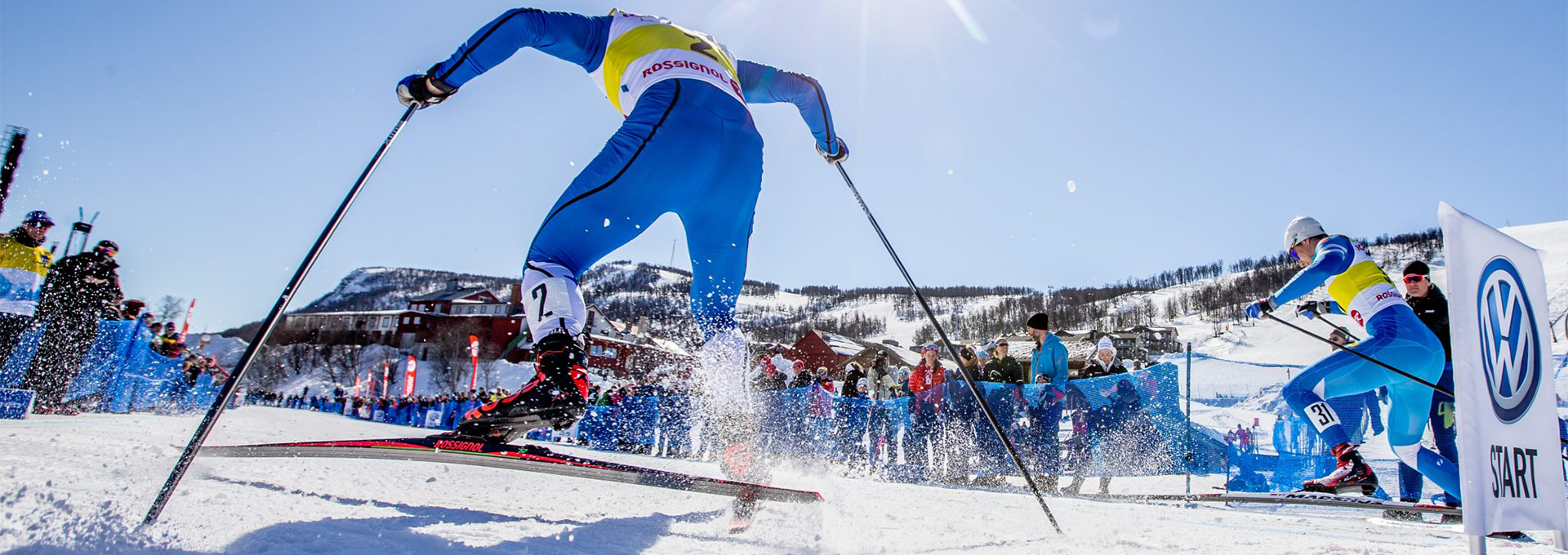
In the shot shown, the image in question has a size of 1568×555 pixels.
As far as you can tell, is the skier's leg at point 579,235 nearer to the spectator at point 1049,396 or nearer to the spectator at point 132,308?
the spectator at point 1049,396

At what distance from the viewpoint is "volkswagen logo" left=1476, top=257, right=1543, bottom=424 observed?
6.21ft

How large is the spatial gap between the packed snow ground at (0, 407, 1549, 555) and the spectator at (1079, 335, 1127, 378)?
397 centimetres

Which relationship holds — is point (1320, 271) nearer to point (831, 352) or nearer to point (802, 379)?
point (802, 379)

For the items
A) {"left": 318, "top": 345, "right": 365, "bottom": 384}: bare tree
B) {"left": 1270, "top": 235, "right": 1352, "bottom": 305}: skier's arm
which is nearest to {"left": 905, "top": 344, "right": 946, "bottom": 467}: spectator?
{"left": 1270, "top": 235, "right": 1352, "bottom": 305}: skier's arm

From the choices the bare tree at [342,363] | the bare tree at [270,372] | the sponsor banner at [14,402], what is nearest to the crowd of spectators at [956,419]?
the sponsor banner at [14,402]

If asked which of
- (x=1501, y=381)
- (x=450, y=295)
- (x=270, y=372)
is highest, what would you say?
(x=450, y=295)

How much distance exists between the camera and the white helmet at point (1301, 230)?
4148mm

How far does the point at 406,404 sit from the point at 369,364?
5502 centimetres

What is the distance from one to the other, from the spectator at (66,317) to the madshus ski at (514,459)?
238 inches

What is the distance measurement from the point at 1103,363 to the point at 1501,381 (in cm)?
559

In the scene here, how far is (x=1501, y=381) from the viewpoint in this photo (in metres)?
1.95

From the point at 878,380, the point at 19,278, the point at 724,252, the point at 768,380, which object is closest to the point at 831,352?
the point at 878,380

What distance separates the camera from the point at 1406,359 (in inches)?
137

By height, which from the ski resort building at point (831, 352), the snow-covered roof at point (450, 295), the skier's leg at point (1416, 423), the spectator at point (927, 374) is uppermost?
the snow-covered roof at point (450, 295)
